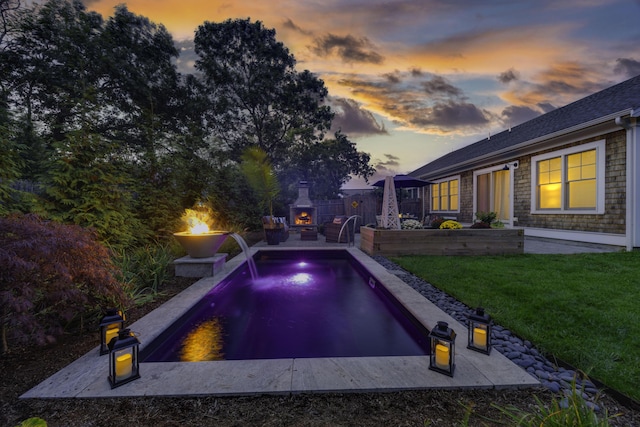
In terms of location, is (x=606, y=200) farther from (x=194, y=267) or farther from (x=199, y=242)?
(x=194, y=267)

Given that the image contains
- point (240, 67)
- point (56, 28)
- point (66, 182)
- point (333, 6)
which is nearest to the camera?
point (66, 182)

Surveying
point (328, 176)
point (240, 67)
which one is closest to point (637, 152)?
point (328, 176)

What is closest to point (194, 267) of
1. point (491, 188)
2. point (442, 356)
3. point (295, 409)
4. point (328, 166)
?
point (295, 409)

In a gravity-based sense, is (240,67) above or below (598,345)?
above

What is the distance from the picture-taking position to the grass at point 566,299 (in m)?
2.21

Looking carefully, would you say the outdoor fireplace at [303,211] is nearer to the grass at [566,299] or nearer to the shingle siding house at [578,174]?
the shingle siding house at [578,174]

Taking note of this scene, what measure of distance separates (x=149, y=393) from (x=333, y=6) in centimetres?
1008

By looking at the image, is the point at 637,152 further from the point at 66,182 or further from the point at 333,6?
the point at 66,182

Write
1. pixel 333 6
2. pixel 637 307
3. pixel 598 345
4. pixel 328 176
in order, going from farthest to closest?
pixel 328 176
pixel 333 6
pixel 637 307
pixel 598 345

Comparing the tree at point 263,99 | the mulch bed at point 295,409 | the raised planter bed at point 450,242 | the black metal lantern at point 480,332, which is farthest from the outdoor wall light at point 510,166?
the tree at point 263,99

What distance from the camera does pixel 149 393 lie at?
5.83 ft

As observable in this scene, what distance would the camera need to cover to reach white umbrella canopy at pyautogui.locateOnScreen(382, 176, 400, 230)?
7.54 metres

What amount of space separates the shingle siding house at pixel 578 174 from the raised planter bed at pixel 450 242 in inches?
103

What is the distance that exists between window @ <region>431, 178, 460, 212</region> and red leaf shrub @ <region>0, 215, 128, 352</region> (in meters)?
14.2
